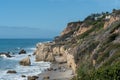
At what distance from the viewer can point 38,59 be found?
8862 centimetres

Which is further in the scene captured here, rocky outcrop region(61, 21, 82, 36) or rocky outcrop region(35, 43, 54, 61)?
rocky outcrop region(61, 21, 82, 36)

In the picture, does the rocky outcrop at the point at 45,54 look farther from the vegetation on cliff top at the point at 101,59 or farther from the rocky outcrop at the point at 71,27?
the vegetation on cliff top at the point at 101,59

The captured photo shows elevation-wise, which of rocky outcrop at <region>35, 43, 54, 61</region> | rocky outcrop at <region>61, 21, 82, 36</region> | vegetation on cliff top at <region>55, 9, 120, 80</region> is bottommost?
vegetation on cliff top at <region>55, 9, 120, 80</region>

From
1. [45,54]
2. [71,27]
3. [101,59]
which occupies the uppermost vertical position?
[71,27]

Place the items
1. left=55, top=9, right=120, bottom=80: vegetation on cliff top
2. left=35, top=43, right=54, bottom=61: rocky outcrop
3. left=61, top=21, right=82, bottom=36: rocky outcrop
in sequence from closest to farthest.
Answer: left=55, top=9, right=120, bottom=80: vegetation on cliff top → left=35, top=43, right=54, bottom=61: rocky outcrop → left=61, top=21, right=82, bottom=36: rocky outcrop

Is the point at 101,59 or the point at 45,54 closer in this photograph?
the point at 101,59

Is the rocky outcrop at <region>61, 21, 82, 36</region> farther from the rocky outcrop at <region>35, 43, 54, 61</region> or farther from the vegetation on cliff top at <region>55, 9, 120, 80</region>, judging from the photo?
the vegetation on cliff top at <region>55, 9, 120, 80</region>

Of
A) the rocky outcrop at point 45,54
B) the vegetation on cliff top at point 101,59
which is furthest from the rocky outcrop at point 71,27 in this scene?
the vegetation on cliff top at point 101,59

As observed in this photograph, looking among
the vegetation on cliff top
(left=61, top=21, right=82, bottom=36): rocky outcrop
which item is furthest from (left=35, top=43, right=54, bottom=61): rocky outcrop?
the vegetation on cliff top

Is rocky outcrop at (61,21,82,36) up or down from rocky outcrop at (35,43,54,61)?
up

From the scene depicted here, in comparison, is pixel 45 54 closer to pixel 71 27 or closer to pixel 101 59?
pixel 71 27

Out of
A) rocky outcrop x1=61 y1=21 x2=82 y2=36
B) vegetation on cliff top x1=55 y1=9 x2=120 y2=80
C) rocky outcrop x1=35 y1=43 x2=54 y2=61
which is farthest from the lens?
rocky outcrop x1=61 y1=21 x2=82 y2=36

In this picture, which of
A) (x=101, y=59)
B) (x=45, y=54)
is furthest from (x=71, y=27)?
(x=101, y=59)

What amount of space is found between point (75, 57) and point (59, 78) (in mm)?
6861
